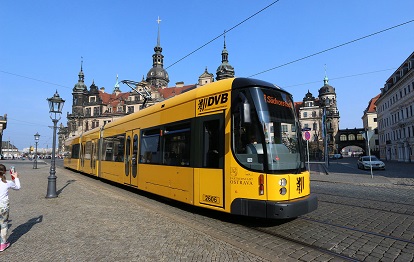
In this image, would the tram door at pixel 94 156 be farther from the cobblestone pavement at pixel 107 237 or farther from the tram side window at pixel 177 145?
the tram side window at pixel 177 145

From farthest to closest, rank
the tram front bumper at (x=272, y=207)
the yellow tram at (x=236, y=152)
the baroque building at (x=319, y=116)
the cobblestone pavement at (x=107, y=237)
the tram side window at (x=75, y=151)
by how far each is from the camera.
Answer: the baroque building at (x=319, y=116) → the tram side window at (x=75, y=151) → the yellow tram at (x=236, y=152) → the tram front bumper at (x=272, y=207) → the cobblestone pavement at (x=107, y=237)

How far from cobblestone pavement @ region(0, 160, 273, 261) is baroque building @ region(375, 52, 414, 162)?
47920mm

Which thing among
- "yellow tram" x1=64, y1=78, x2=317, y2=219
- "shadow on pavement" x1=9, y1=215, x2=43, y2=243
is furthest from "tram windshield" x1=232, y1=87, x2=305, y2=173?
"shadow on pavement" x1=9, y1=215, x2=43, y2=243

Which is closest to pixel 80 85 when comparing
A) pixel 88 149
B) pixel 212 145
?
pixel 88 149

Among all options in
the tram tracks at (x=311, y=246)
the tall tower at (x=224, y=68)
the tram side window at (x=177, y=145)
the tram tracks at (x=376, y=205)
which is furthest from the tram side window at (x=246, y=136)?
the tall tower at (x=224, y=68)

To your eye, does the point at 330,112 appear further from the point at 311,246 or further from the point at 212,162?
the point at 311,246

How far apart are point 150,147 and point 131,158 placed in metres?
1.85

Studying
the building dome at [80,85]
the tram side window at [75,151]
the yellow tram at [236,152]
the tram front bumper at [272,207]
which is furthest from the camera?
the building dome at [80,85]

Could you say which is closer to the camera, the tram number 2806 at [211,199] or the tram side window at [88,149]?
the tram number 2806 at [211,199]

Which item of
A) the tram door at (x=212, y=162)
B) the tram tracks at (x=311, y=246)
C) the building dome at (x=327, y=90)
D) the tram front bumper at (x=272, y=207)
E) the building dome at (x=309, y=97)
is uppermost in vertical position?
the building dome at (x=327, y=90)

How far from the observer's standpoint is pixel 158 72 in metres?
93.6

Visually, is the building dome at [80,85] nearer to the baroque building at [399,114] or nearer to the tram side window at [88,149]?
the tram side window at [88,149]

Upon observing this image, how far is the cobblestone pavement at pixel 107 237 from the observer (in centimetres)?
445

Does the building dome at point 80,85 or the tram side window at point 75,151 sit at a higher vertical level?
the building dome at point 80,85
